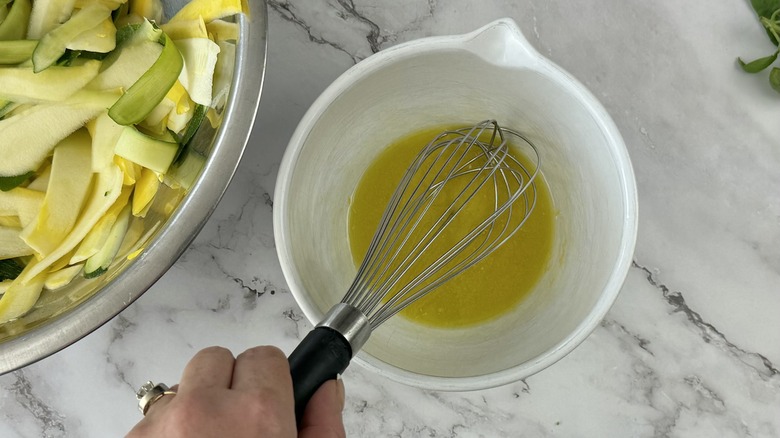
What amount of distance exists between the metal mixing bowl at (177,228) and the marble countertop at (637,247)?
188mm

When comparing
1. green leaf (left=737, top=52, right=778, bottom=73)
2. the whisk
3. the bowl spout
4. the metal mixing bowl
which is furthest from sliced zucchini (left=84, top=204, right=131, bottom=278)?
green leaf (left=737, top=52, right=778, bottom=73)

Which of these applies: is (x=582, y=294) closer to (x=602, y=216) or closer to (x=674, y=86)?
(x=602, y=216)

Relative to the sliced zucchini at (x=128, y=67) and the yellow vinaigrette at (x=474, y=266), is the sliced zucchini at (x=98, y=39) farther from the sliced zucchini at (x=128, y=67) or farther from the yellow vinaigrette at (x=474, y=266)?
the yellow vinaigrette at (x=474, y=266)

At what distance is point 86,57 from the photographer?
24.8 inches

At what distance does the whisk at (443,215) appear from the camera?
723 millimetres

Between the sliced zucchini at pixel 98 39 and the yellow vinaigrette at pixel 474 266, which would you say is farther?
the yellow vinaigrette at pixel 474 266

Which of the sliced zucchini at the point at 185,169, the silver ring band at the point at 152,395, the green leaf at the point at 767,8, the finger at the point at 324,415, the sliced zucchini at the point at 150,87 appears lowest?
the silver ring band at the point at 152,395

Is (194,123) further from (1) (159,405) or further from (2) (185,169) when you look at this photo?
(1) (159,405)

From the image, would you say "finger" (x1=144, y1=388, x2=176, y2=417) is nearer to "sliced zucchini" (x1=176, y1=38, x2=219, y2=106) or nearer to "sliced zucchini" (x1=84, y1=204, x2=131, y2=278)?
"sliced zucchini" (x1=84, y1=204, x2=131, y2=278)

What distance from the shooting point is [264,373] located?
520 mm

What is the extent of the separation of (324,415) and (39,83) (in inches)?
15.4

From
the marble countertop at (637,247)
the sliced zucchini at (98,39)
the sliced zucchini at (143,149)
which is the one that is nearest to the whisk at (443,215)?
the marble countertop at (637,247)

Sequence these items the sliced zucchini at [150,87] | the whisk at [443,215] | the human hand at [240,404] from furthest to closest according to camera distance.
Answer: the whisk at [443,215] → the sliced zucchini at [150,87] → the human hand at [240,404]

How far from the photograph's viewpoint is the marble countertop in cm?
78
